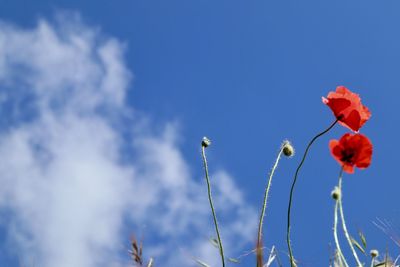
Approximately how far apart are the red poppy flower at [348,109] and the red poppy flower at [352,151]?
0.37m

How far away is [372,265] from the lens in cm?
203

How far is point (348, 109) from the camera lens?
94.6 inches

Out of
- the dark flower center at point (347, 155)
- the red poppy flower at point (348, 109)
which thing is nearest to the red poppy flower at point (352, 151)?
the dark flower center at point (347, 155)

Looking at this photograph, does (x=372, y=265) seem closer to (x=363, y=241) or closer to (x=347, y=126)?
(x=363, y=241)

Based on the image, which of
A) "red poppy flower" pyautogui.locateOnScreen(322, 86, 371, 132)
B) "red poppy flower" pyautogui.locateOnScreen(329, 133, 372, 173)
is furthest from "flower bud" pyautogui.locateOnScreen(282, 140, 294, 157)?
"red poppy flower" pyautogui.locateOnScreen(329, 133, 372, 173)

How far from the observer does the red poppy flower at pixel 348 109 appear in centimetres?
239

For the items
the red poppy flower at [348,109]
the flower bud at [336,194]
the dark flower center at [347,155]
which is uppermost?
the red poppy flower at [348,109]

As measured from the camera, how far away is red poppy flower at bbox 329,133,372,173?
6.52ft

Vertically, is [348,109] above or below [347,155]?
above

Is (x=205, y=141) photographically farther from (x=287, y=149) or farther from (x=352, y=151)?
(x=352, y=151)

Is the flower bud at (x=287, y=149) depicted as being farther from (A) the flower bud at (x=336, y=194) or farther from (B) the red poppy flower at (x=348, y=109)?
(A) the flower bud at (x=336, y=194)

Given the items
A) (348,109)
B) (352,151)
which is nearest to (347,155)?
(352,151)

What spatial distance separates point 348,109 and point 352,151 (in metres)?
0.44

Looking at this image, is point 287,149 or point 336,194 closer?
point 336,194
